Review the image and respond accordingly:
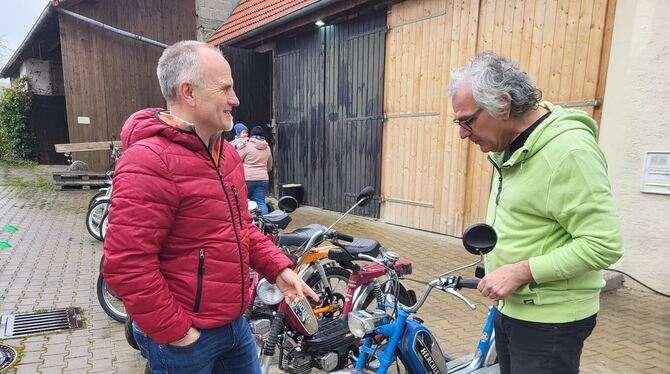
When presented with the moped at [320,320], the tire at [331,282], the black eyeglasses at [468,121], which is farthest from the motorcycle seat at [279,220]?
the black eyeglasses at [468,121]

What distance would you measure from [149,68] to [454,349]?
11289mm

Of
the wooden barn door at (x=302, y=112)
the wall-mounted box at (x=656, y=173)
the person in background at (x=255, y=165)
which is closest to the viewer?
the wall-mounted box at (x=656, y=173)

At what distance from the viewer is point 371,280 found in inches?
111

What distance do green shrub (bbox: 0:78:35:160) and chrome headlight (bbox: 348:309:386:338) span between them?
668 inches

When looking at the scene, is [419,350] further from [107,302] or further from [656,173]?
[656,173]

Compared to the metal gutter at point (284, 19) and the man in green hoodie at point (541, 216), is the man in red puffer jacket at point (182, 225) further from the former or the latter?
the metal gutter at point (284, 19)

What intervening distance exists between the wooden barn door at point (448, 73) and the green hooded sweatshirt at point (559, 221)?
3.76m

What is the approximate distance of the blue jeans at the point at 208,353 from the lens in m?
1.41

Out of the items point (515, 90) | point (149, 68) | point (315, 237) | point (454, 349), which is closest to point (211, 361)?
point (315, 237)

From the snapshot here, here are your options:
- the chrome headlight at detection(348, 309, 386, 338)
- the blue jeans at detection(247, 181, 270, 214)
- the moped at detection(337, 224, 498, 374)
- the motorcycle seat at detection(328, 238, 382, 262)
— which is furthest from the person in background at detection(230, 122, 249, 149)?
the chrome headlight at detection(348, 309, 386, 338)

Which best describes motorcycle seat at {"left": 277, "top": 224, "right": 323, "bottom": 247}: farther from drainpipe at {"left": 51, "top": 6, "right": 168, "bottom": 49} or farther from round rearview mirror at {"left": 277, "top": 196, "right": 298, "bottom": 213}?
drainpipe at {"left": 51, "top": 6, "right": 168, "bottom": 49}

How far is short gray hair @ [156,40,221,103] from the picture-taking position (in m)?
1.37

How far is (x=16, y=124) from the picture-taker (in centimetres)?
1478

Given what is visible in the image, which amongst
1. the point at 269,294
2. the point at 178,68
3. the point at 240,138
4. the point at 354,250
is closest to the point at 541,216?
the point at 178,68
